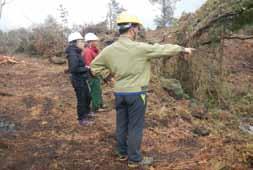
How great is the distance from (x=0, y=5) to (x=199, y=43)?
11.2m

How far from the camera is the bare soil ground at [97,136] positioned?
660 centimetres

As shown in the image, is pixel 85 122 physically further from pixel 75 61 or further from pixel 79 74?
pixel 75 61

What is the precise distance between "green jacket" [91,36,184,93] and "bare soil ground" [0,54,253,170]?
3.90ft

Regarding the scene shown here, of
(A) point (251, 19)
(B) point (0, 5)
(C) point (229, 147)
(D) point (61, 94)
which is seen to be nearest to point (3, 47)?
(B) point (0, 5)

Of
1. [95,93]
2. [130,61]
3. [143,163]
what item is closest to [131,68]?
[130,61]

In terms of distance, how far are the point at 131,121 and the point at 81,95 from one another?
2882 millimetres

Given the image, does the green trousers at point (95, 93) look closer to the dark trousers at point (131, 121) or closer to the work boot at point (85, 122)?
the work boot at point (85, 122)

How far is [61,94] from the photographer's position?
11539 millimetres

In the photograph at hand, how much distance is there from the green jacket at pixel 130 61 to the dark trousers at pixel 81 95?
2743 mm

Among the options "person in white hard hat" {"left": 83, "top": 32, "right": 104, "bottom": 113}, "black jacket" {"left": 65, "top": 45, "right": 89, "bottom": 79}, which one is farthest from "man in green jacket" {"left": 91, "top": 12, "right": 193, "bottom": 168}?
"person in white hard hat" {"left": 83, "top": 32, "right": 104, "bottom": 113}

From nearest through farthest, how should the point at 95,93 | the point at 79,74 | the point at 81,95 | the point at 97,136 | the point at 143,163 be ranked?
the point at 143,163 < the point at 97,136 < the point at 79,74 < the point at 81,95 < the point at 95,93

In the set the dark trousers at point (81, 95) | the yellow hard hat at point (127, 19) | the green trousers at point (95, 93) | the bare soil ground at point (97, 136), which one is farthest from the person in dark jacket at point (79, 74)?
the yellow hard hat at point (127, 19)

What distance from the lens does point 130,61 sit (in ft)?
19.9

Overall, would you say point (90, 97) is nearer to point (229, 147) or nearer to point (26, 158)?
point (26, 158)
